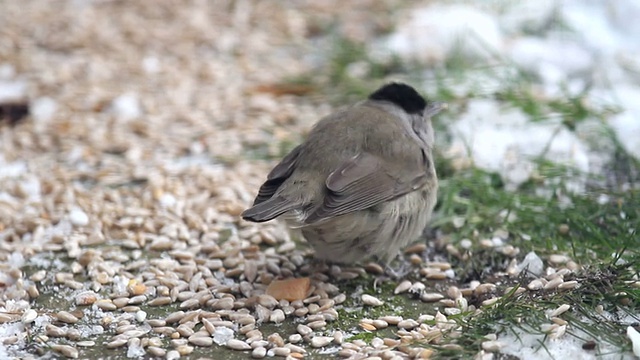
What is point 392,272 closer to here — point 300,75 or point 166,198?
point 166,198

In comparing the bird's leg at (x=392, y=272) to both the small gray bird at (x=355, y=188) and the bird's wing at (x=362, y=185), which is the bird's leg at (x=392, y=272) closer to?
the small gray bird at (x=355, y=188)

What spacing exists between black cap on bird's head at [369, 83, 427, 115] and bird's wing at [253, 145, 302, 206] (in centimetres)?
61

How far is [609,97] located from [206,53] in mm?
2964

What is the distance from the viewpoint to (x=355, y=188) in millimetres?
3979

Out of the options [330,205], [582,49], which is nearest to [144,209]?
[330,205]

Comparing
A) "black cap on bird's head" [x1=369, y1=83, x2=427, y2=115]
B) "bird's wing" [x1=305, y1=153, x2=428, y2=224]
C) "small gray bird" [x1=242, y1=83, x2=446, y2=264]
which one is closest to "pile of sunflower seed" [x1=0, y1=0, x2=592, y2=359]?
"small gray bird" [x1=242, y1=83, x2=446, y2=264]

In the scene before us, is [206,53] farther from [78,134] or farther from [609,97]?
[609,97]

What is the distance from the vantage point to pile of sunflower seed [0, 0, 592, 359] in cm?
376

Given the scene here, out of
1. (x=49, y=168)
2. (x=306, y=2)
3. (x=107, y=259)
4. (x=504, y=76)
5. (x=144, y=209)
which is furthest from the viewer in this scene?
(x=306, y=2)

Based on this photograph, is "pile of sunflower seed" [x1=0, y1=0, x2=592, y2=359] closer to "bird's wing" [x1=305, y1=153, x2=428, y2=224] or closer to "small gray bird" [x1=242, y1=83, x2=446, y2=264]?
"small gray bird" [x1=242, y1=83, x2=446, y2=264]

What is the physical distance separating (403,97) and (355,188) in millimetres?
780

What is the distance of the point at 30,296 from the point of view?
4.04 meters

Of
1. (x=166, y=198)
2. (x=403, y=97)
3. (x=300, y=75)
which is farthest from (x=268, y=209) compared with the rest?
(x=300, y=75)

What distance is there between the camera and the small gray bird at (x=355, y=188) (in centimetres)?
392
